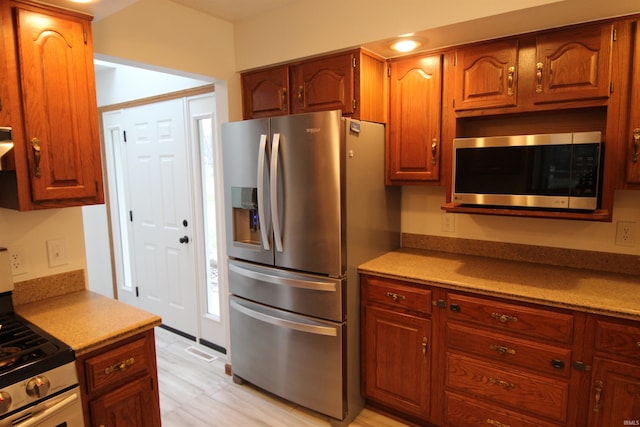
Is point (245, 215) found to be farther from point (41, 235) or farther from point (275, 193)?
point (41, 235)

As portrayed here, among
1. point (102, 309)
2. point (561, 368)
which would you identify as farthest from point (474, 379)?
point (102, 309)

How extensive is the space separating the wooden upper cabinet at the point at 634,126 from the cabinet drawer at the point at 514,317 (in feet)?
2.48

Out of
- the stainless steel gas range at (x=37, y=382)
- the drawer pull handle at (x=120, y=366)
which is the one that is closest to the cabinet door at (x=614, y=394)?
the drawer pull handle at (x=120, y=366)

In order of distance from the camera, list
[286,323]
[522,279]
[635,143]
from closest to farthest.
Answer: [635,143]
[522,279]
[286,323]

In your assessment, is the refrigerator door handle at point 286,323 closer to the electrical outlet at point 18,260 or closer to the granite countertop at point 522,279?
the granite countertop at point 522,279

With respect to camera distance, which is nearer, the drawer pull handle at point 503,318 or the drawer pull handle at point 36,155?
the drawer pull handle at point 36,155

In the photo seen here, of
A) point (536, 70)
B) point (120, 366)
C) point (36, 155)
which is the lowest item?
point (120, 366)

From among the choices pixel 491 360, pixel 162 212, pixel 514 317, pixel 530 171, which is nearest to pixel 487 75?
pixel 530 171

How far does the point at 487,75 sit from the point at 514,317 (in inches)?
50.9

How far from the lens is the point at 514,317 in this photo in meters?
1.87

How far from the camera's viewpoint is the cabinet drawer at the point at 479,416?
6.26 feet

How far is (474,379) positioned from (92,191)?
212cm

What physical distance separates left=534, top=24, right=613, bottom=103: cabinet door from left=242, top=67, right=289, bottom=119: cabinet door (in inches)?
58.7

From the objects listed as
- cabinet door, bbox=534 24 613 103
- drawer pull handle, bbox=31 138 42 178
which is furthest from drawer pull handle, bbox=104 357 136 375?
cabinet door, bbox=534 24 613 103
